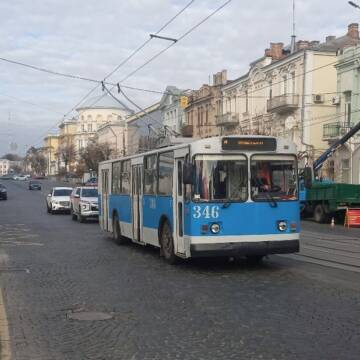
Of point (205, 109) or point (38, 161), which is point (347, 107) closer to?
point (205, 109)

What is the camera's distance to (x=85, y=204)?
94.9 ft

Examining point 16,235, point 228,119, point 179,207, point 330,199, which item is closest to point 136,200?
point 179,207

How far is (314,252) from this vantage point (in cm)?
1599

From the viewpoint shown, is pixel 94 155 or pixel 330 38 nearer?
pixel 330 38

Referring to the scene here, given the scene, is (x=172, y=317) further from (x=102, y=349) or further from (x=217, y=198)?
(x=217, y=198)

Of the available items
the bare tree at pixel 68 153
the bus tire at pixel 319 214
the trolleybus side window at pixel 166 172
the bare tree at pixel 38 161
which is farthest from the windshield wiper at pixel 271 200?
the bare tree at pixel 38 161

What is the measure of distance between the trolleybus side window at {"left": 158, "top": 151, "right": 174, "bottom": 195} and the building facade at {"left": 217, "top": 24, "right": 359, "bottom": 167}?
31.8m

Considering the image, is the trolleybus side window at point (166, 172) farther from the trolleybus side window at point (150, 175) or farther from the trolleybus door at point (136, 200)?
the trolleybus door at point (136, 200)

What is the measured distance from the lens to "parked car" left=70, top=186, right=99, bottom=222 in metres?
29.0

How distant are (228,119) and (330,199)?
109 ft

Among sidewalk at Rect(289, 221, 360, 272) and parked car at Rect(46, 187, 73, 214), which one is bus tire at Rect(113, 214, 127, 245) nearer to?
sidewalk at Rect(289, 221, 360, 272)

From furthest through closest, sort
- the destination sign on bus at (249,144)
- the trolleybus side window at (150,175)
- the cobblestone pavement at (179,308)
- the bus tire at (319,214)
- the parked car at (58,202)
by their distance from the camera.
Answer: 1. the parked car at (58,202)
2. the bus tire at (319,214)
3. the trolleybus side window at (150,175)
4. the destination sign on bus at (249,144)
5. the cobblestone pavement at (179,308)

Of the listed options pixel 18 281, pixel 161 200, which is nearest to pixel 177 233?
pixel 161 200

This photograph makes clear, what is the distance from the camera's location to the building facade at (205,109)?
2709 inches
